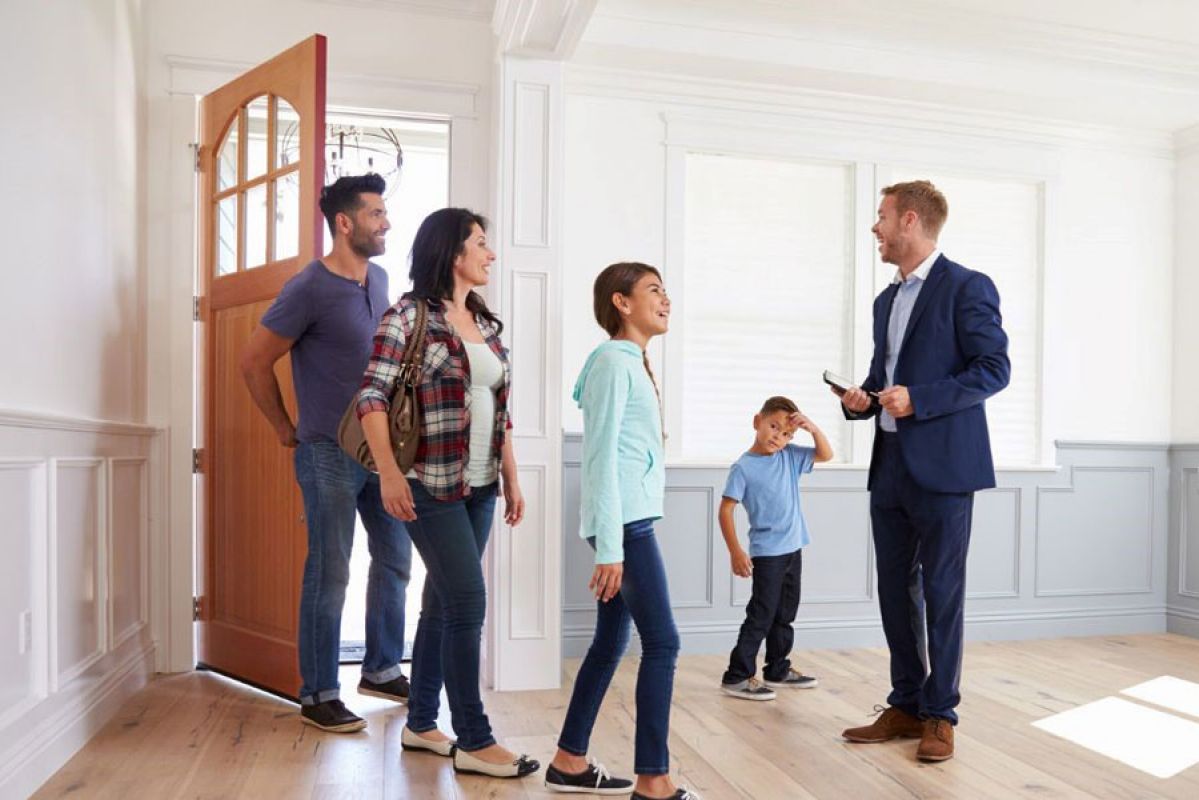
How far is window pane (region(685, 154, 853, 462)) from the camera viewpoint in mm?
4285

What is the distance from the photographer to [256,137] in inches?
138

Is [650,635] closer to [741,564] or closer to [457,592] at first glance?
[457,592]

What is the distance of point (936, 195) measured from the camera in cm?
279

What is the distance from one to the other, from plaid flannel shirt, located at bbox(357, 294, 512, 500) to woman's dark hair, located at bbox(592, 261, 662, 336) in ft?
1.17

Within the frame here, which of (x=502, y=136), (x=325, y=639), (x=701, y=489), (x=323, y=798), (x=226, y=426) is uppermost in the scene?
(x=502, y=136)

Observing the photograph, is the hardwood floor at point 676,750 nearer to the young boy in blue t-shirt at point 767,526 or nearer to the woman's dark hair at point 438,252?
the young boy in blue t-shirt at point 767,526

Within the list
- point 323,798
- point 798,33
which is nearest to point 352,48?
point 798,33

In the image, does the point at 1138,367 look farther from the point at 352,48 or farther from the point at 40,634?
the point at 40,634

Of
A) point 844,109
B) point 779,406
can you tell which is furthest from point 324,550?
point 844,109

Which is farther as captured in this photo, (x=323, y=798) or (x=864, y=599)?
(x=864, y=599)

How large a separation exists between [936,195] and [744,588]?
2031 mm

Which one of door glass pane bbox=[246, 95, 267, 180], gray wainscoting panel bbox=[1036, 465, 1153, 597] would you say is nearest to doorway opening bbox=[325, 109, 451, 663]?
door glass pane bbox=[246, 95, 267, 180]

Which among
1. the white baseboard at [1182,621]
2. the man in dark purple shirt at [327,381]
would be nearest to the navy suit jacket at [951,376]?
the man in dark purple shirt at [327,381]

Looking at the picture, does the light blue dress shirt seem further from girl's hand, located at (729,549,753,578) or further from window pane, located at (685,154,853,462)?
window pane, located at (685,154,853,462)
